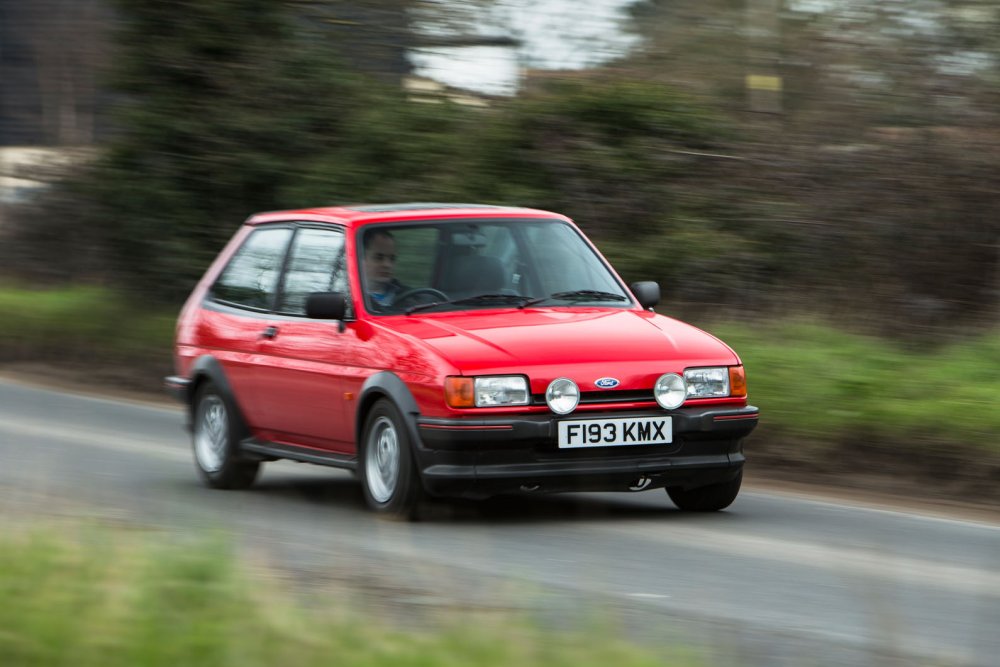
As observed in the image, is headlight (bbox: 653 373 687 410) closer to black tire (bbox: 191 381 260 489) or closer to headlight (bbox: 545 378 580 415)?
headlight (bbox: 545 378 580 415)

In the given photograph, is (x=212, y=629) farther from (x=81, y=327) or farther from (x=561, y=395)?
(x=81, y=327)

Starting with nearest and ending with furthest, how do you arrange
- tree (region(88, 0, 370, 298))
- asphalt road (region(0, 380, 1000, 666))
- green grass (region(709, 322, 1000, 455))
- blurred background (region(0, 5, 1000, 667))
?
blurred background (region(0, 5, 1000, 667))
asphalt road (region(0, 380, 1000, 666))
green grass (region(709, 322, 1000, 455))
tree (region(88, 0, 370, 298))

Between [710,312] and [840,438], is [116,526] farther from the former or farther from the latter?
[710,312]

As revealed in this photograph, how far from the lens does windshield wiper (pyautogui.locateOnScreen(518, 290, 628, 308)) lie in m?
9.65

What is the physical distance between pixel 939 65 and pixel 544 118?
4.45 m

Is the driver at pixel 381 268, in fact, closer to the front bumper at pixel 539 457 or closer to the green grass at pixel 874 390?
the front bumper at pixel 539 457

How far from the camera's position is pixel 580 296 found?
978 cm

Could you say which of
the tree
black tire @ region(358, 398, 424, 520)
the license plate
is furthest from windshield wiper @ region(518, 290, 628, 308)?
the tree

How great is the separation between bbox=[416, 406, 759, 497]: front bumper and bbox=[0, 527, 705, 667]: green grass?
250cm

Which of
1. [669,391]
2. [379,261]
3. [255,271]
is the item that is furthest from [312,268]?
[669,391]

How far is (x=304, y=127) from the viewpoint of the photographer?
68.6 ft

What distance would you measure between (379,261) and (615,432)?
6.31 feet

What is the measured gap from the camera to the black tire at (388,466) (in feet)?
28.5

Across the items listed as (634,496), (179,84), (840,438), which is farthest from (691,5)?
(634,496)
